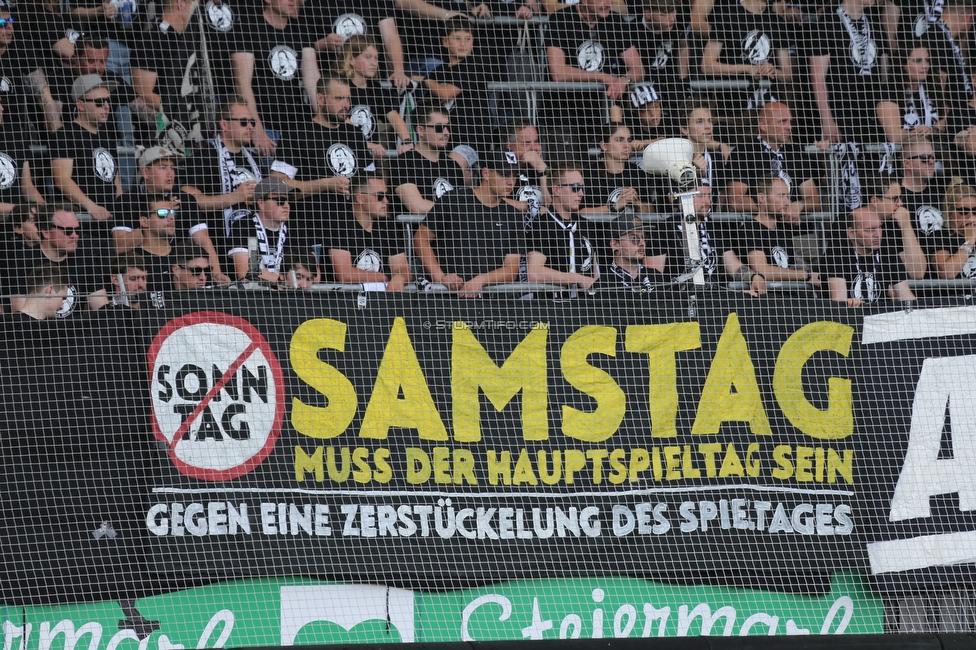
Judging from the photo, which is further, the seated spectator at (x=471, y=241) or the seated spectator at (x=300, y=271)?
the seated spectator at (x=471, y=241)

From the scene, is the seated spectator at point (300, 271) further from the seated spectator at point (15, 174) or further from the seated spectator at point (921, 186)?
the seated spectator at point (921, 186)

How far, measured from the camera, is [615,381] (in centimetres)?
590

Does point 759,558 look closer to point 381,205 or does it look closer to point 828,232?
point 828,232

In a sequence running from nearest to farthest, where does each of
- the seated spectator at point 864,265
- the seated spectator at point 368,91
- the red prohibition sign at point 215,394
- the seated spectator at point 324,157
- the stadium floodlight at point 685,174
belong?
the red prohibition sign at point 215,394
the stadium floodlight at point 685,174
the seated spectator at point 324,157
the seated spectator at point 864,265
the seated spectator at point 368,91

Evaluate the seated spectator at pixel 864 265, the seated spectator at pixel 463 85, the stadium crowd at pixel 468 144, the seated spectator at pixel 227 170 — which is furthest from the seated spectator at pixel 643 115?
the seated spectator at pixel 227 170

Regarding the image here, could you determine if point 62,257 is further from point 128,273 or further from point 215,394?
point 215,394

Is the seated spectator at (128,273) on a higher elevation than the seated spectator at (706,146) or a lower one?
lower

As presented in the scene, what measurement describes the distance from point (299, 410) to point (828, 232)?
11.2 ft

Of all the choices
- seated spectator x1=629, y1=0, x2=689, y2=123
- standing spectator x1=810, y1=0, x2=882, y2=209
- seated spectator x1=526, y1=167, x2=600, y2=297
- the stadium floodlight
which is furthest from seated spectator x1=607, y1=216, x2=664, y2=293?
standing spectator x1=810, y1=0, x2=882, y2=209

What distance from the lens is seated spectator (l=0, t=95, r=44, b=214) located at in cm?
585

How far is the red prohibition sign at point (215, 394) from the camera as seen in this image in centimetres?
549

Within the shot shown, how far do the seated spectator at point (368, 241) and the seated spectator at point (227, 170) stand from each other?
0.57 m

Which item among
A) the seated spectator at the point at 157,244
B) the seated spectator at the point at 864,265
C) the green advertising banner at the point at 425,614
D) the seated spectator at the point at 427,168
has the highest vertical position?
the seated spectator at the point at 427,168

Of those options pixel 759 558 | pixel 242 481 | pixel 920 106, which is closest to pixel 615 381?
pixel 759 558
